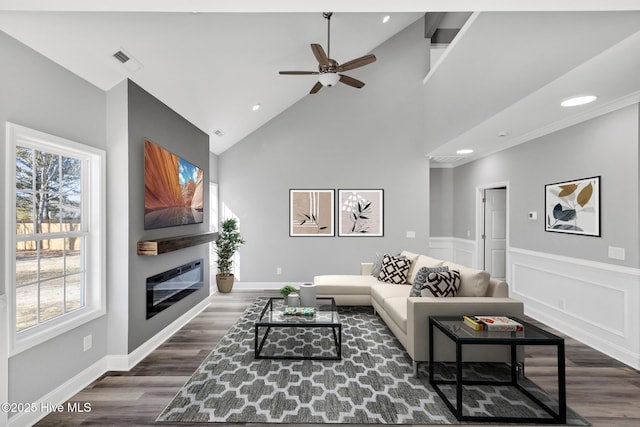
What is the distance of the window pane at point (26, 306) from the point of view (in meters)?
2.03

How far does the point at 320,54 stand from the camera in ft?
10.2

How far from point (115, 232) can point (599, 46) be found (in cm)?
391

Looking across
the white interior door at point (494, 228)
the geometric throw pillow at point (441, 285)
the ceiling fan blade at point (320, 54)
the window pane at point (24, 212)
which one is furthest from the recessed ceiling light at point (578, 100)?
the window pane at point (24, 212)

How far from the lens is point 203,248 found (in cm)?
452

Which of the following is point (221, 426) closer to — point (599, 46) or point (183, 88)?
point (183, 88)

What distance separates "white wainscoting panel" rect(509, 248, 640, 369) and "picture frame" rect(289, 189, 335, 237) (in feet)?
9.92

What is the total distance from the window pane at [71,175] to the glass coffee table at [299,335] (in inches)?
73.9

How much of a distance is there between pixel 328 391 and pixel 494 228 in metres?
4.68

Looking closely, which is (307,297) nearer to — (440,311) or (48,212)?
(440,311)

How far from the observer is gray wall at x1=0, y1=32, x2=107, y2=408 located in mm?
1901

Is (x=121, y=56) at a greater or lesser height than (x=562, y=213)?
greater

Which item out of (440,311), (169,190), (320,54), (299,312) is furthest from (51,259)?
(440,311)

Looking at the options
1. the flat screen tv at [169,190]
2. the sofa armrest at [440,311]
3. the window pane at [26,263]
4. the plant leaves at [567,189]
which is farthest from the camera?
the plant leaves at [567,189]

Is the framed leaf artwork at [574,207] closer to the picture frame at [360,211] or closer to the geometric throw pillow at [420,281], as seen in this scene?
the geometric throw pillow at [420,281]
